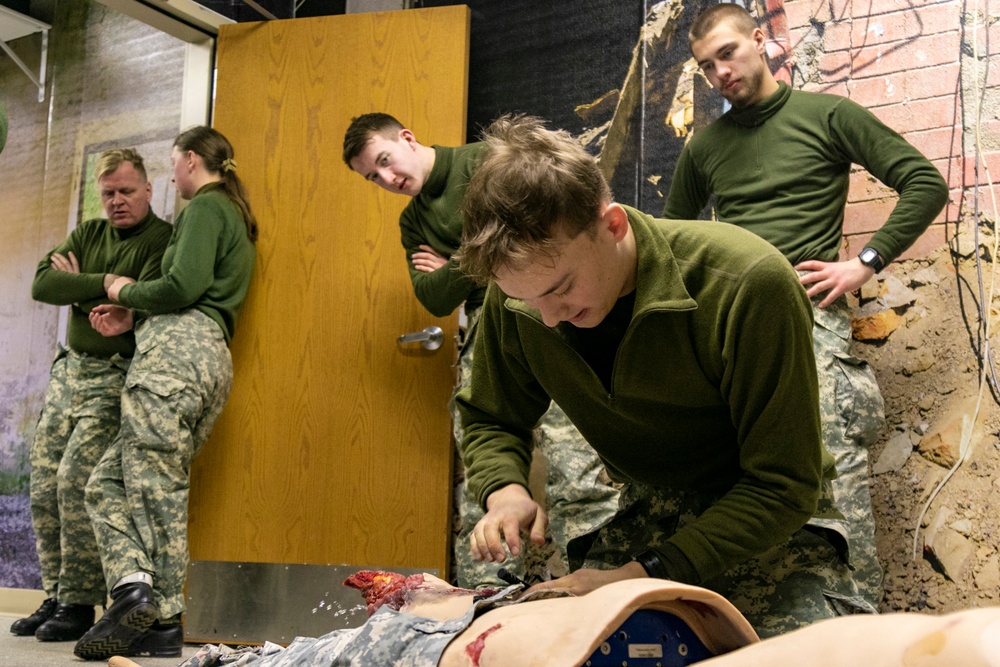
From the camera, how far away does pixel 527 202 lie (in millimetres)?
1260

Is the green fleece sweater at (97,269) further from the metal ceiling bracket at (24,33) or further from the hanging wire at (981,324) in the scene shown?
the hanging wire at (981,324)

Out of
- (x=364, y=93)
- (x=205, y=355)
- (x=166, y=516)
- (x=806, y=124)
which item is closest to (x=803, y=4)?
(x=806, y=124)

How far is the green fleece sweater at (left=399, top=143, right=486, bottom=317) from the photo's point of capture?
2824 millimetres

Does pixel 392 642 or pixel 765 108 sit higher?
pixel 765 108

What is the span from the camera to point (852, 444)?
227 centimetres

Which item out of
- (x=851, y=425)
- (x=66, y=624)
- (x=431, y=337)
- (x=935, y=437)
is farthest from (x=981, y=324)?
(x=66, y=624)

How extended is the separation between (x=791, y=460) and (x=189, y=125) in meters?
3.06

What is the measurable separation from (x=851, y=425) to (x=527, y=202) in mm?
1359

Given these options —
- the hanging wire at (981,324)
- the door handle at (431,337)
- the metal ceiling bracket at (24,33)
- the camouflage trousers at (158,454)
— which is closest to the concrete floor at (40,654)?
the camouflage trousers at (158,454)

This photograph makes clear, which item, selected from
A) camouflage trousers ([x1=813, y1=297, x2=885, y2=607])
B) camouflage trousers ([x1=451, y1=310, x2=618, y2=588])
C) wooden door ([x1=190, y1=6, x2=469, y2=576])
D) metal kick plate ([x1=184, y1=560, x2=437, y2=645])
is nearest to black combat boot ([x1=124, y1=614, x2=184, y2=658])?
metal kick plate ([x1=184, y1=560, x2=437, y2=645])

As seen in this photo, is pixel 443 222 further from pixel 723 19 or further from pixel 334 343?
pixel 723 19

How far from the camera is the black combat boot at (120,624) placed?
8.36ft

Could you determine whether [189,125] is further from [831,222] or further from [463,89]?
[831,222]

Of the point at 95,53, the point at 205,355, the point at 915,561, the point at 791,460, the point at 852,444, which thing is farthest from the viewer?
the point at 95,53
